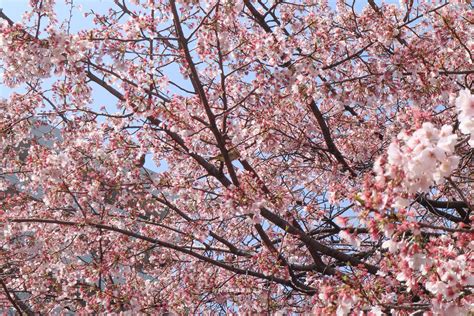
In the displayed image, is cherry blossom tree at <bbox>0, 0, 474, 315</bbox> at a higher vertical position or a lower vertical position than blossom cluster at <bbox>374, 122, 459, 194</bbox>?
higher

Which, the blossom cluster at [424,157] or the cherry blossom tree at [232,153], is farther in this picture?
the cherry blossom tree at [232,153]

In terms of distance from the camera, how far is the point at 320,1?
8.87 m

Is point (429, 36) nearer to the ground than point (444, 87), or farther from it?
farther from it

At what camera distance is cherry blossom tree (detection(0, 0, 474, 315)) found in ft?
17.2

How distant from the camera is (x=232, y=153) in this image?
19.5 ft

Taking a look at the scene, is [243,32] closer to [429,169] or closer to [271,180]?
[271,180]

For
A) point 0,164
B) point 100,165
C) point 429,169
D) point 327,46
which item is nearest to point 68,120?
point 100,165

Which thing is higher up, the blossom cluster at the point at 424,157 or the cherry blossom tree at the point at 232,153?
the cherry blossom tree at the point at 232,153

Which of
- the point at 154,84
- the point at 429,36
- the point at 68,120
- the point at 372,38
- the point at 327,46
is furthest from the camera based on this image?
the point at 68,120

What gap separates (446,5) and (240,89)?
10.5 ft

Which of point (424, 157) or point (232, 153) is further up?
point (232, 153)

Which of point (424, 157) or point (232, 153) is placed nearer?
point (424, 157)

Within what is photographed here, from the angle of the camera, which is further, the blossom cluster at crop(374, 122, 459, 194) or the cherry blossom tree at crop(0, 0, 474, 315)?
the cherry blossom tree at crop(0, 0, 474, 315)

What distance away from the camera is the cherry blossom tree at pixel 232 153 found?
5230mm
